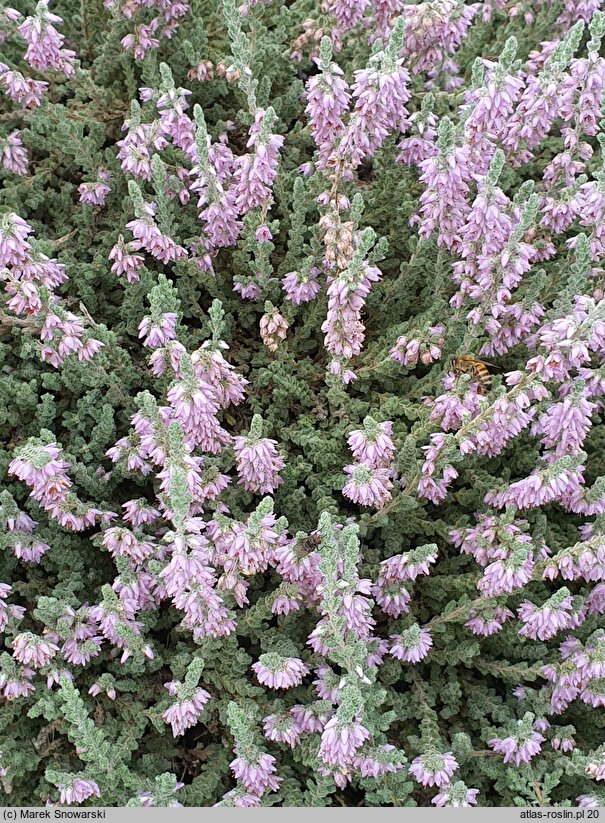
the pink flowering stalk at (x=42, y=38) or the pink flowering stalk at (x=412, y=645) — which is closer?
the pink flowering stalk at (x=412, y=645)

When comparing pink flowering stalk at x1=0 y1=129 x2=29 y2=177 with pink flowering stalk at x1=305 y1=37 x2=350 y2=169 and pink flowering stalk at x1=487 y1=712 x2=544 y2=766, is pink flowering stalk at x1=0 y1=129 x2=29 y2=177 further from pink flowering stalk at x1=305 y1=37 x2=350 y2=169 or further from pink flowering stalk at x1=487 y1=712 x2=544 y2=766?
pink flowering stalk at x1=487 y1=712 x2=544 y2=766

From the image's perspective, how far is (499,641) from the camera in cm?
350

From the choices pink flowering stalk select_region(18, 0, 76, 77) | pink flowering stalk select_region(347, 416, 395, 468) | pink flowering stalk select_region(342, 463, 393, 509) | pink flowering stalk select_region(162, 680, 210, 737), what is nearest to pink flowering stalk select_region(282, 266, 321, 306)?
pink flowering stalk select_region(347, 416, 395, 468)

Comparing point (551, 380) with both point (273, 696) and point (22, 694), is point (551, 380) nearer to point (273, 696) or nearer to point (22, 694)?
point (273, 696)

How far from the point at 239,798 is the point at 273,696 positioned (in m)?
0.51

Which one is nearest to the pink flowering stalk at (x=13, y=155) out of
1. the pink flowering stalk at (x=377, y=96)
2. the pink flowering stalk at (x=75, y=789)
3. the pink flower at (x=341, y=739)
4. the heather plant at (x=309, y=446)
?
the heather plant at (x=309, y=446)

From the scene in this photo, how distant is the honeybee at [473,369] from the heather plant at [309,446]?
5cm

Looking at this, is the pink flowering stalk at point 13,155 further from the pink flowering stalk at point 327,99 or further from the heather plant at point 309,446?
the pink flowering stalk at point 327,99

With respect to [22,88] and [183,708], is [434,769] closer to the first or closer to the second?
[183,708]

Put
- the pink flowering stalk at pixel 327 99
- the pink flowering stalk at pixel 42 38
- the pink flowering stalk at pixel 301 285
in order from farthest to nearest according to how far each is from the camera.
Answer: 1. the pink flowering stalk at pixel 301 285
2. the pink flowering stalk at pixel 42 38
3. the pink flowering stalk at pixel 327 99

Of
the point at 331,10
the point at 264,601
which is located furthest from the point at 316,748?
the point at 331,10

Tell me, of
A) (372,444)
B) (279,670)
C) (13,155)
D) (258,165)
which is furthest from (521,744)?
(13,155)

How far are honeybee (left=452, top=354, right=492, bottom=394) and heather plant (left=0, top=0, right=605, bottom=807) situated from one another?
0.05 meters

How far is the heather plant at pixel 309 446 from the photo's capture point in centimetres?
294
